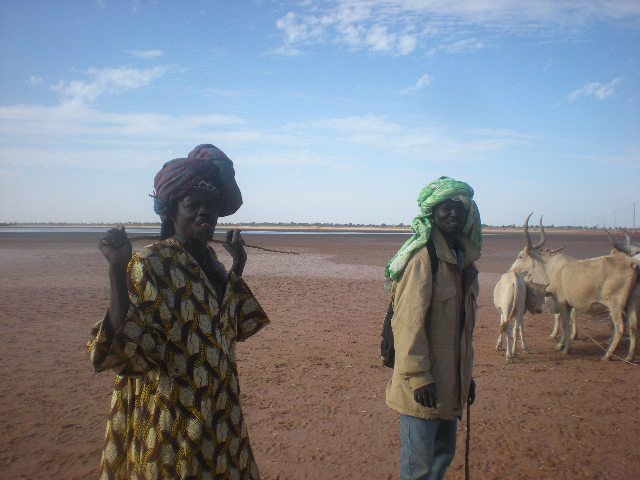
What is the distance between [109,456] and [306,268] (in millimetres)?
18297

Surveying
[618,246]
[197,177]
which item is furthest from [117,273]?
[618,246]

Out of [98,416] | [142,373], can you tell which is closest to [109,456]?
[142,373]

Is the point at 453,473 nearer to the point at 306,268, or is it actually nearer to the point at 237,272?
the point at 237,272

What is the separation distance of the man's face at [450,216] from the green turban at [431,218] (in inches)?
1.1

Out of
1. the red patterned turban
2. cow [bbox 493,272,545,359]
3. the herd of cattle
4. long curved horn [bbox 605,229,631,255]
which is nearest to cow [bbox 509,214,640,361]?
the herd of cattle

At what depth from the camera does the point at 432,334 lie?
9.13 ft

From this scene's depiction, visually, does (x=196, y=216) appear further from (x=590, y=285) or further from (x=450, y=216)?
(x=590, y=285)

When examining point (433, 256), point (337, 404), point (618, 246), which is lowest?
point (337, 404)

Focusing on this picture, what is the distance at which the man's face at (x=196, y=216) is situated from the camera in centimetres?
210

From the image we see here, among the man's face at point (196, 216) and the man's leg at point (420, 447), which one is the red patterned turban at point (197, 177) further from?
the man's leg at point (420, 447)

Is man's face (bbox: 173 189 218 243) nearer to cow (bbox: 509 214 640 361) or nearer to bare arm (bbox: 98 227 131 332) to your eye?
bare arm (bbox: 98 227 131 332)

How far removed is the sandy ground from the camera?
441 cm

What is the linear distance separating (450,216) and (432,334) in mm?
666

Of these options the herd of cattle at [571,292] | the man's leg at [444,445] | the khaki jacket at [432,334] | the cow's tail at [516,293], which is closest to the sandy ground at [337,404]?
the herd of cattle at [571,292]
